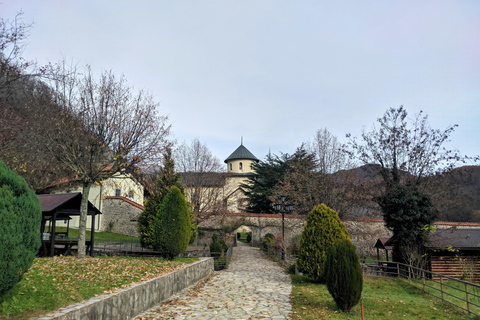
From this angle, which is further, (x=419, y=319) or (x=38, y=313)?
(x=419, y=319)

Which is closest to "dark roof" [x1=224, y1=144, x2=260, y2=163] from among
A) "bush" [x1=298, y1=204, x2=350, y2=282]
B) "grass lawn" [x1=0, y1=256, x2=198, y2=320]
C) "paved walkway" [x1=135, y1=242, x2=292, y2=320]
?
"paved walkway" [x1=135, y1=242, x2=292, y2=320]

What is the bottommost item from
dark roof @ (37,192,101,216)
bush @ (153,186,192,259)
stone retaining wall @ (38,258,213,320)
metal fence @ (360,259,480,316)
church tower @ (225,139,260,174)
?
metal fence @ (360,259,480,316)

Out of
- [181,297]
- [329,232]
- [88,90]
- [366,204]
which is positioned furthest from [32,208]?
[366,204]

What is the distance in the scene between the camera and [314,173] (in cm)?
2555

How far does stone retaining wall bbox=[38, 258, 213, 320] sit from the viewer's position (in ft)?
16.1

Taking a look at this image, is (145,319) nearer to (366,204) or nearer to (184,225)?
(184,225)

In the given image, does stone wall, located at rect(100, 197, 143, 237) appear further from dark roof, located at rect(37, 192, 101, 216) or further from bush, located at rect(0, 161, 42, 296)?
Answer: bush, located at rect(0, 161, 42, 296)

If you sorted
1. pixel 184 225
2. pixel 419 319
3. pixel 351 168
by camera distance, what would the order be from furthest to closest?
pixel 351 168
pixel 184 225
pixel 419 319

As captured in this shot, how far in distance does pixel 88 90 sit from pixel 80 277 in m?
7.54

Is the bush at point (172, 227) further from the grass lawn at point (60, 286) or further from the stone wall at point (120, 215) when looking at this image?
the stone wall at point (120, 215)

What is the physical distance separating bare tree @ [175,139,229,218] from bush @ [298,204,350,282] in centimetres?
1773

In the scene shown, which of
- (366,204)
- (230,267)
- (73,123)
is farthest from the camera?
(366,204)

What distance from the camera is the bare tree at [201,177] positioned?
96.8 ft

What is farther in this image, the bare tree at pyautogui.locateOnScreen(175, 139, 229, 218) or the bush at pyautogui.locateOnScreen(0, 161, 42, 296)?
the bare tree at pyautogui.locateOnScreen(175, 139, 229, 218)
